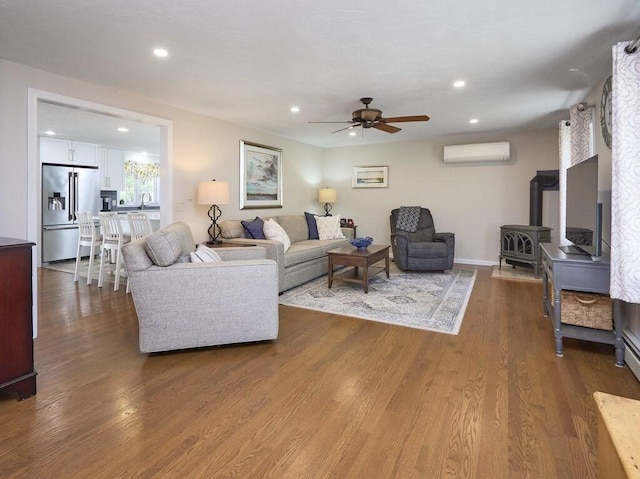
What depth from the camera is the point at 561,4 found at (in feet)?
7.09

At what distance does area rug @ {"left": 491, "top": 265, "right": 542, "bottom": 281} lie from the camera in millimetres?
5148

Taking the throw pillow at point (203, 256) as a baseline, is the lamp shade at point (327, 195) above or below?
above

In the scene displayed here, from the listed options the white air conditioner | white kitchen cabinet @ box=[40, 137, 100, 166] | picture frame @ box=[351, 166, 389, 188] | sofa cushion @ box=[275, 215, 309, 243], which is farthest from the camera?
picture frame @ box=[351, 166, 389, 188]

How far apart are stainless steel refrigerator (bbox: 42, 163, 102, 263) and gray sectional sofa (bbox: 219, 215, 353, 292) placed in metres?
3.78

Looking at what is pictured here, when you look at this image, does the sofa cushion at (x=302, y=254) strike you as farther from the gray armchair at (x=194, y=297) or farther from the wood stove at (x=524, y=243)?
the wood stove at (x=524, y=243)

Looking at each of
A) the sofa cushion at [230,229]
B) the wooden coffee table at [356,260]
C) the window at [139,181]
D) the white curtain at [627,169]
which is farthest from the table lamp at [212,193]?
the window at [139,181]

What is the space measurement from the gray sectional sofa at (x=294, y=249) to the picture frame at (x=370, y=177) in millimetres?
1712

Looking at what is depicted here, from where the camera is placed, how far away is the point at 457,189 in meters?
6.54

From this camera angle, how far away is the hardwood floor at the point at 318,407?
1.55m

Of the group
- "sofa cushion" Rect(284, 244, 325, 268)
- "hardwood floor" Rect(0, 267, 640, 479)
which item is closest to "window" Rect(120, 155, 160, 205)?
"sofa cushion" Rect(284, 244, 325, 268)

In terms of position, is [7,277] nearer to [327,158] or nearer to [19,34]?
[19,34]

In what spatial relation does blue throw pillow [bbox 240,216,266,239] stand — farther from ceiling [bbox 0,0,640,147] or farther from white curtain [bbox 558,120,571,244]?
white curtain [bbox 558,120,571,244]

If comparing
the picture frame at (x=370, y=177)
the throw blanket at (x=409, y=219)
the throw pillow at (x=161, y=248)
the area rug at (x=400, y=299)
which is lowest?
the area rug at (x=400, y=299)

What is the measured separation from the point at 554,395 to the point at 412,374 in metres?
0.81
